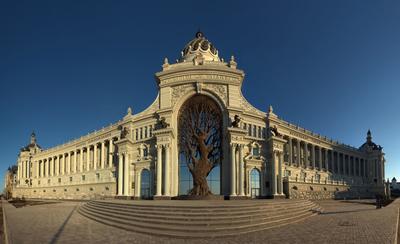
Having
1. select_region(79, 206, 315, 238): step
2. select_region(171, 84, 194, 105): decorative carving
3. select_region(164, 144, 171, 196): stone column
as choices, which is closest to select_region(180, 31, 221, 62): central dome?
select_region(171, 84, 194, 105): decorative carving

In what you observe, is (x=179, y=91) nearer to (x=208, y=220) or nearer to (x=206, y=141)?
(x=206, y=141)

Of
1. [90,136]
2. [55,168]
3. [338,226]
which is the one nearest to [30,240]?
[338,226]

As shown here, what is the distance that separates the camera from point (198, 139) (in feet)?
149

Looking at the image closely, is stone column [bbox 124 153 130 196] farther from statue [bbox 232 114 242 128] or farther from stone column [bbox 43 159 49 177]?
stone column [bbox 43 159 49 177]

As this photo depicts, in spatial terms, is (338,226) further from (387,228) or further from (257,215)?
(257,215)

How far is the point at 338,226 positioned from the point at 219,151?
29200mm

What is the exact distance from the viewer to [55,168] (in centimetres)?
9150

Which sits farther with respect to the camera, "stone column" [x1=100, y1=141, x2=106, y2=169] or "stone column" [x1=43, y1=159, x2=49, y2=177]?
"stone column" [x1=43, y1=159, x2=49, y2=177]

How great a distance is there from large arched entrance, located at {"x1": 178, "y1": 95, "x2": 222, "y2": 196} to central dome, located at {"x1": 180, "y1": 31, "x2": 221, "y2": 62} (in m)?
18.2

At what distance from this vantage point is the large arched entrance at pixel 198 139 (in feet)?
155

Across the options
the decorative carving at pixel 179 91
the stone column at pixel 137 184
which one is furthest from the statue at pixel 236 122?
the stone column at pixel 137 184

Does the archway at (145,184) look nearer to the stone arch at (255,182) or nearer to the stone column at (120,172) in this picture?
the stone column at (120,172)

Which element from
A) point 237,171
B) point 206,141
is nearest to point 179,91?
point 206,141

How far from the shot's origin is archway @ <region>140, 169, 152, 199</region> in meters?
52.7
